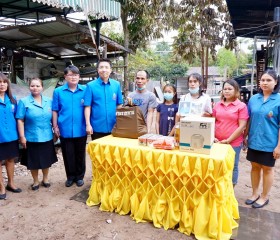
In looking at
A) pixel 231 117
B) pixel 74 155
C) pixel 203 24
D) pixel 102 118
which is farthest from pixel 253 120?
pixel 203 24

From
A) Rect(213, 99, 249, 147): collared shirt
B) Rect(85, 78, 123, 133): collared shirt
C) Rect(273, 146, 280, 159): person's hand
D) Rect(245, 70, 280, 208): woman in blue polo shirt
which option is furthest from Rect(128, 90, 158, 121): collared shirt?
Rect(273, 146, 280, 159): person's hand

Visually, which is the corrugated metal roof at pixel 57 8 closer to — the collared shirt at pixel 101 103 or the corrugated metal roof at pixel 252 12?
the collared shirt at pixel 101 103

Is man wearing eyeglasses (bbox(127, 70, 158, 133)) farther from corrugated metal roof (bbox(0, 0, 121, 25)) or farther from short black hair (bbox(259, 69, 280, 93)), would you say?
corrugated metal roof (bbox(0, 0, 121, 25))

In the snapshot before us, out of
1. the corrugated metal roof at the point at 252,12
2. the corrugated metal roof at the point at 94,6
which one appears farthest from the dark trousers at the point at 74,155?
the corrugated metal roof at the point at 252,12

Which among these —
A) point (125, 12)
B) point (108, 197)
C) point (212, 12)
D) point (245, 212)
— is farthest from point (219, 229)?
point (212, 12)

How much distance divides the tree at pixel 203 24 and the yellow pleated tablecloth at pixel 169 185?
10.6m

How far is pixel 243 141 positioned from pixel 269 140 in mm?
383

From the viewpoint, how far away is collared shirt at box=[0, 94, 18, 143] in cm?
312

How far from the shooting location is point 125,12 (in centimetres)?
1029

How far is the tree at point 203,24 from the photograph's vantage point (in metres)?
12.6

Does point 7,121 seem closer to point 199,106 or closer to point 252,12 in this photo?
point 199,106

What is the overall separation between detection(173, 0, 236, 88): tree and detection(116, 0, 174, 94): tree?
107cm

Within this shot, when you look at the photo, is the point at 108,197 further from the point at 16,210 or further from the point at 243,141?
the point at 243,141

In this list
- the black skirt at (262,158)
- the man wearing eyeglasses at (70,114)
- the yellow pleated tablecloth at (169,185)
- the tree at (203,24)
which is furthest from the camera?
the tree at (203,24)
